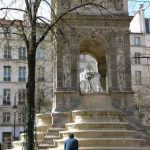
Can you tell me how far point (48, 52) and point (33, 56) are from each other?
94.4 inches

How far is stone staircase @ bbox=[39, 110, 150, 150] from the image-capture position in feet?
57.5

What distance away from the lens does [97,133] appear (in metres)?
18.1

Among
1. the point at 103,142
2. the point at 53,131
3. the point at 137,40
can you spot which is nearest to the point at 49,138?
the point at 53,131

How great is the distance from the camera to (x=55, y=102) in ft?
72.3

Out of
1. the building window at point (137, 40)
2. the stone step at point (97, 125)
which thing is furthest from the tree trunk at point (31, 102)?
the building window at point (137, 40)

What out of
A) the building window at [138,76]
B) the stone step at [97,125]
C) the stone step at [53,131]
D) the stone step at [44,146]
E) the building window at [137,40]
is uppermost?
the building window at [137,40]

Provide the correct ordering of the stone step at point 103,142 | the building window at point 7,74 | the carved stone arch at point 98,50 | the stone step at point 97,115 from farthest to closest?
the building window at point 7,74 < the carved stone arch at point 98,50 < the stone step at point 97,115 < the stone step at point 103,142

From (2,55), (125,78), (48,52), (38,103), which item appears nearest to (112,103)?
(125,78)

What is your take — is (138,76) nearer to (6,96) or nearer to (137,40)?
(137,40)

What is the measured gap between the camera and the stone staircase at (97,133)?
1752 centimetres

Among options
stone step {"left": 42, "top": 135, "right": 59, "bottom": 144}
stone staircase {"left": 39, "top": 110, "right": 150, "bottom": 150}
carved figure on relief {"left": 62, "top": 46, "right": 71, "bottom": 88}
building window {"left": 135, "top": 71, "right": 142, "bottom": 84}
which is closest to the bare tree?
stone staircase {"left": 39, "top": 110, "right": 150, "bottom": 150}

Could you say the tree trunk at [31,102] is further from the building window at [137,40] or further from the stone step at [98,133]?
the building window at [137,40]

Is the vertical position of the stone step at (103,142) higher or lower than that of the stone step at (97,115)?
lower

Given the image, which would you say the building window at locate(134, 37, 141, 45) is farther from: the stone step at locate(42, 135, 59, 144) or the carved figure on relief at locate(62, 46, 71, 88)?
the stone step at locate(42, 135, 59, 144)
